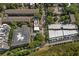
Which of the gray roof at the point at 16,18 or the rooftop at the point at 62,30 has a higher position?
the gray roof at the point at 16,18

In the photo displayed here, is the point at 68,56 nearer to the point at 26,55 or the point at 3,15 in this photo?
the point at 26,55

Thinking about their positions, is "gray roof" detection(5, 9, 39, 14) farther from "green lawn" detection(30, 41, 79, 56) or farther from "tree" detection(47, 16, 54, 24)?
"green lawn" detection(30, 41, 79, 56)

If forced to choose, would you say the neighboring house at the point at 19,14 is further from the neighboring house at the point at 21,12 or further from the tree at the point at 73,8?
the tree at the point at 73,8

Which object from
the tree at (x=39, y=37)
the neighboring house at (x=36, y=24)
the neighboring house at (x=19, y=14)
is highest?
the neighboring house at (x=19, y=14)

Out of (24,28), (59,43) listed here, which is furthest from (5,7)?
(59,43)

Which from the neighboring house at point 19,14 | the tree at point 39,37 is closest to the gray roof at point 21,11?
the neighboring house at point 19,14

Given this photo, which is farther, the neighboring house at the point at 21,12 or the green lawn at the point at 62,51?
the neighboring house at the point at 21,12
